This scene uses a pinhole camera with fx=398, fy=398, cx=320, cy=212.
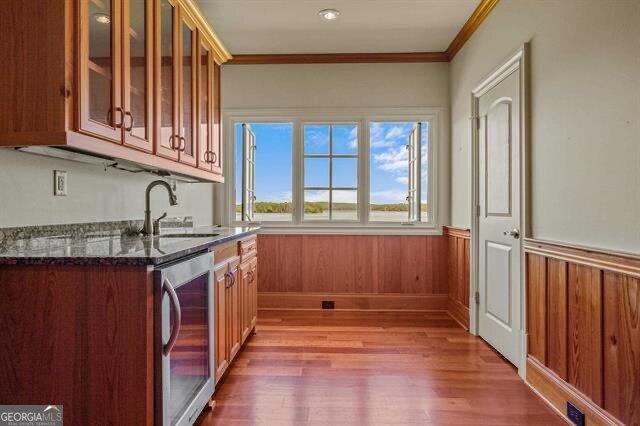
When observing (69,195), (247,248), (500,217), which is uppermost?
(69,195)

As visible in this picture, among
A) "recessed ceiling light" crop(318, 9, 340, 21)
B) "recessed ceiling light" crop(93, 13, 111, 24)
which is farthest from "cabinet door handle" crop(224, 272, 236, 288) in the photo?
"recessed ceiling light" crop(318, 9, 340, 21)

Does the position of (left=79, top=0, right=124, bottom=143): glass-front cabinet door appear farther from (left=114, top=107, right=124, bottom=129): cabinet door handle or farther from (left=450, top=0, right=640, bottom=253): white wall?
(left=450, top=0, right=640, bottom=253): white wall

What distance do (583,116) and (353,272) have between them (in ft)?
8.59

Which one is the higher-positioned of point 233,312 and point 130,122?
point 130,122

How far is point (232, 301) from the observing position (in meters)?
2.53

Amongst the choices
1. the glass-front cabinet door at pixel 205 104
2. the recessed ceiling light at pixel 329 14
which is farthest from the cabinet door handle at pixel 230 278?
the recessed ceiling light at pixel 329 14

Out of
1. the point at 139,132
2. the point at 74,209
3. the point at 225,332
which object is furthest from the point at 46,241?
the point at 225,332

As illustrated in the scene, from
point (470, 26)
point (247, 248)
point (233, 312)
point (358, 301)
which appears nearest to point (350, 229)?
point (358, 301)

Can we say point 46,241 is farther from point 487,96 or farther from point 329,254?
point 487,96

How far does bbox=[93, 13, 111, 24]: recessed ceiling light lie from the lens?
1.59 m

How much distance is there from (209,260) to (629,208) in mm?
1850

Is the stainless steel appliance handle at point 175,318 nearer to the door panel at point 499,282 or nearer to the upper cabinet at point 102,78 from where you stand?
the upper cabinet at point 102,78

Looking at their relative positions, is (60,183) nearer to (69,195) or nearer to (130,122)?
(69,195)

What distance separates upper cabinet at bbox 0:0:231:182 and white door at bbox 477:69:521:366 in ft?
7.03
